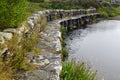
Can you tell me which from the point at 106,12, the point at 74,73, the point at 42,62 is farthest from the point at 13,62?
the point at 106,12

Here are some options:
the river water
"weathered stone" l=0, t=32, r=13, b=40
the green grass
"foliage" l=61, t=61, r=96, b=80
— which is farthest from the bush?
the green grass

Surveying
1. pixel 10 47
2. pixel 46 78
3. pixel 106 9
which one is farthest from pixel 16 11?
pixel 106 9

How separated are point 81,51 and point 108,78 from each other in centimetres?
455

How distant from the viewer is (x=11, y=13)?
10234 millimetres

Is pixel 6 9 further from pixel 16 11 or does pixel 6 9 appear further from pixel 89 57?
pixel 89 57

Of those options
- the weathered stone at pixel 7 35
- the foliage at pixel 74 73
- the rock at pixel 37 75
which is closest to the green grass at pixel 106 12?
the foliage at pixel 74 73

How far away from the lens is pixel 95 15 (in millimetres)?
37844

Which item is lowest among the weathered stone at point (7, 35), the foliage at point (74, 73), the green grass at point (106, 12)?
the green grass at point (106, 12)

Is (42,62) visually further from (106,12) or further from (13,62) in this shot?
(106,12)

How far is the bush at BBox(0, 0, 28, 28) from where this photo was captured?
32.6 feet

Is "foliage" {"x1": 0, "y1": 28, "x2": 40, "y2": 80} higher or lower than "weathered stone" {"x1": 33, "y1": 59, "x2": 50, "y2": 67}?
higher

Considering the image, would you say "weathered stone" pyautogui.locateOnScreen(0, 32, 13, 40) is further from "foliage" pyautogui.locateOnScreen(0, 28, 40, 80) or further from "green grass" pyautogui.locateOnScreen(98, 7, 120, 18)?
"green grass" pyautogui.locateOnScreen(98, 7, 120, 18)

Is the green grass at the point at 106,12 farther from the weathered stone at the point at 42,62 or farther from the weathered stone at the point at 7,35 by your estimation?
the weathered stone at the point at 7,35

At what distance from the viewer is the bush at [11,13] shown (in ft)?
32.6
